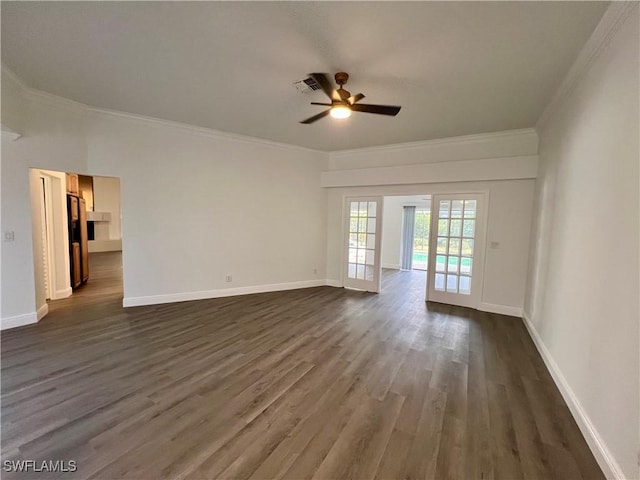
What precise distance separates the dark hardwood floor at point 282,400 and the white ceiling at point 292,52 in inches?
117

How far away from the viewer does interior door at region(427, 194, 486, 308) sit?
491 cm

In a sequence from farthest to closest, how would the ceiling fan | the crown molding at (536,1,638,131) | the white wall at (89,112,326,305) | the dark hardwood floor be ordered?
the white wall at (89,112,326,305) < the ceiling fan < the crown molding at (536,1,638,131) < the dark hardwood floor

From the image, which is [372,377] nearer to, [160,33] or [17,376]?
[17,376]

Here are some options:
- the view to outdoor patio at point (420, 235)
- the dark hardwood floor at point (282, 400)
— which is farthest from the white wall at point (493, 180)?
the view to outdoor patio at point (420, 235)

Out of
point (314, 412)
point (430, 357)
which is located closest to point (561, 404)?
point (430, 357)

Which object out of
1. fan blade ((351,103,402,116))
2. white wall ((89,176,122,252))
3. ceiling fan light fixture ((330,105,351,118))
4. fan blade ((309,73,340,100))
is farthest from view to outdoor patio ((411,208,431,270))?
white wall ((89,176,122,252))

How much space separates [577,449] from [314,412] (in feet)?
5.84

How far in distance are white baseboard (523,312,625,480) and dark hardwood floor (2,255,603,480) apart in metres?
0.06

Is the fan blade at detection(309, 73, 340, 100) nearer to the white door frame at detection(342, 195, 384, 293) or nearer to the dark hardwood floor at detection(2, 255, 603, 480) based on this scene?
the dark hardwood floor at detection(2, 255, 603, 480)

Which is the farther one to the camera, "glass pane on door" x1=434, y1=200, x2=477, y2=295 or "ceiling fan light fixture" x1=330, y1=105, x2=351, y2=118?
"glass pane on door" x1=434, y1=200, x2=477, y2=295

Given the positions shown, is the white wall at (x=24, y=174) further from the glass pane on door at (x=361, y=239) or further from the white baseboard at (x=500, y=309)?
the white baseboard at (x=500, y=309)

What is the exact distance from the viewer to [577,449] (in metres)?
1.90

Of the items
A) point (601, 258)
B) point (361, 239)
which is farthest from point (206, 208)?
point (601, 258)

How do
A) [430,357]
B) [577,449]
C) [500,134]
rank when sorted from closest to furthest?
[577,449], [430,357], [500,134]
